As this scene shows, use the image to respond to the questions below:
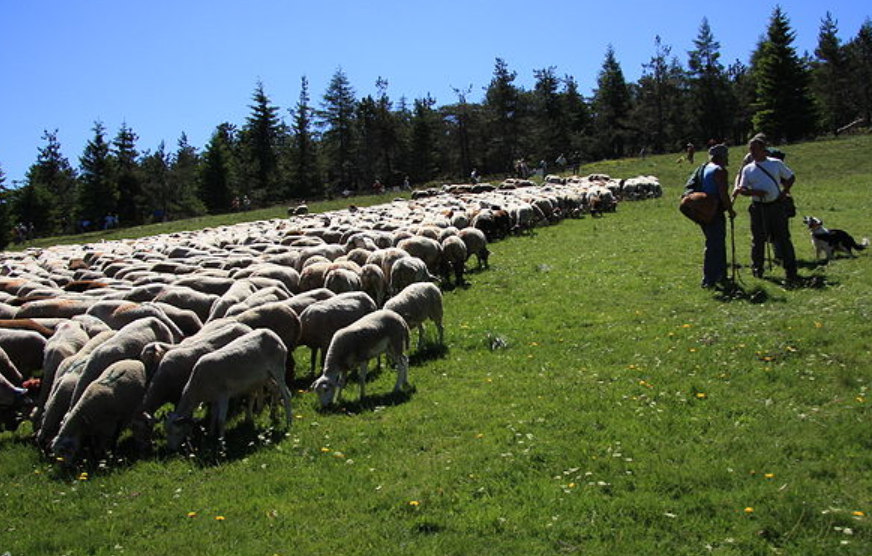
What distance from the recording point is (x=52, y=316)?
1495cm

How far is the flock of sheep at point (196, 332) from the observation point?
9570 millimetres

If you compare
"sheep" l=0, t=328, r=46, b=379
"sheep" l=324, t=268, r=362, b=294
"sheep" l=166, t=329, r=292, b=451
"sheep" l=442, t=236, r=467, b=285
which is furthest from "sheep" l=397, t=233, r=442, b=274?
"sheep" l=166, t=329, r=292, b=451

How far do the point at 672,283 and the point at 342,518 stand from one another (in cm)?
1146

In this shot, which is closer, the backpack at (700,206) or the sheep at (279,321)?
the sheep at (279,321)

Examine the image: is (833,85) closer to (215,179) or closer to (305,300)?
(215,179)

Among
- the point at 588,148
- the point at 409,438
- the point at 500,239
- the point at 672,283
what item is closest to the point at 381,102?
the point at 588,148

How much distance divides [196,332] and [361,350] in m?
4.05

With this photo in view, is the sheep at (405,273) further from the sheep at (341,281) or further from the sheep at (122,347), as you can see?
the sheep at (122,347)

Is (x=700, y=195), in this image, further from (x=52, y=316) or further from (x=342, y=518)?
(x=52, y=316)

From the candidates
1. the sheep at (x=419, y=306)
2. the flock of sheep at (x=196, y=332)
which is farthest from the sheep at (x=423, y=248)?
the sheep at (x=419, y=306)

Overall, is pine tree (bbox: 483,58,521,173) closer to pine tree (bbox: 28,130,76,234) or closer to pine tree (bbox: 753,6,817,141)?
pine tree (bbox: 753,6,817,141)

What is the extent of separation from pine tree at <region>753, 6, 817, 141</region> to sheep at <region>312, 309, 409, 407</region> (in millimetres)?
69084

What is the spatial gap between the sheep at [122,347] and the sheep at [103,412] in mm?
383

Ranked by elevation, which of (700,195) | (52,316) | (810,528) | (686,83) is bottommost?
(810,528)
